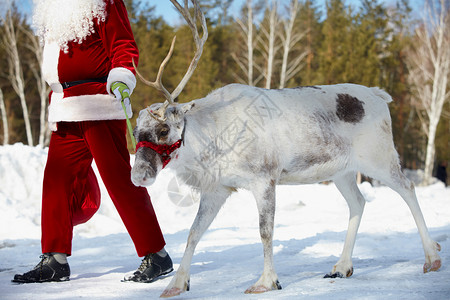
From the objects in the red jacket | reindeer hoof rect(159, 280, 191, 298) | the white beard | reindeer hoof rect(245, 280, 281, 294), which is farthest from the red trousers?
reindeer hoof rect(245, 280, 281, 294)

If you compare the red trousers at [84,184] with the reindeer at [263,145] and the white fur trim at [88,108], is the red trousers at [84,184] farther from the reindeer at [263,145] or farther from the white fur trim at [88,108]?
the reindeer at [263,145]

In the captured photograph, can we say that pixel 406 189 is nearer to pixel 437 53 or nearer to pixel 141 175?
pixel 141 175

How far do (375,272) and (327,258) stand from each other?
83 centimetres

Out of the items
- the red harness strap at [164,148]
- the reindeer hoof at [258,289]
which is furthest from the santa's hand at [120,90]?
the reindeer hoof at [258,289]

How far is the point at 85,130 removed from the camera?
397 centimetres

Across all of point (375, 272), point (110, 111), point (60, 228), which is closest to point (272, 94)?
point (110, 111)

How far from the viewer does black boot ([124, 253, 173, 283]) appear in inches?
153

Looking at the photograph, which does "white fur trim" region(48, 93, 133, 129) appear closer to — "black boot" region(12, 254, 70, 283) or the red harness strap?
the red harness strap

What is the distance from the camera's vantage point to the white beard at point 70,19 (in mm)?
3959

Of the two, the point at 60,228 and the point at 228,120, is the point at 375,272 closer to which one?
the point at 228,120

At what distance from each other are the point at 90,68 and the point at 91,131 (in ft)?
1.58

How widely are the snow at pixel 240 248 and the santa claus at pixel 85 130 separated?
0.87ft

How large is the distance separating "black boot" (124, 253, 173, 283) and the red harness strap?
33.4 inches

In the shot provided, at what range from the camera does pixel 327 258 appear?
4828 millimetres
